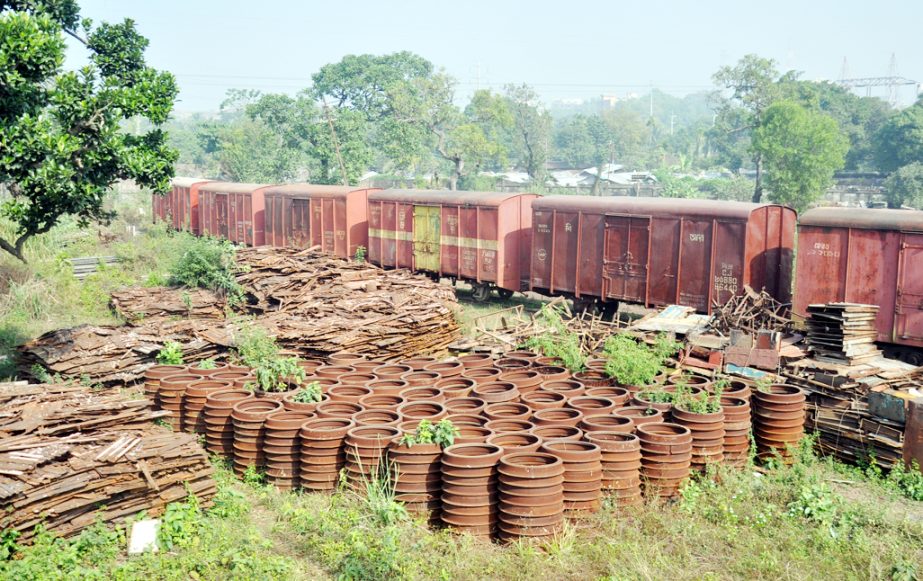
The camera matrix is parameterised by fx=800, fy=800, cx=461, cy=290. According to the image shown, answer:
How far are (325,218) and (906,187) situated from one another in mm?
40317

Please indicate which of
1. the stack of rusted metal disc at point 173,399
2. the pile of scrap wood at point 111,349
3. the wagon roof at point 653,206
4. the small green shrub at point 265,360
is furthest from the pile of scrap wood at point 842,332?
the pile of scrap wood at point 111,349

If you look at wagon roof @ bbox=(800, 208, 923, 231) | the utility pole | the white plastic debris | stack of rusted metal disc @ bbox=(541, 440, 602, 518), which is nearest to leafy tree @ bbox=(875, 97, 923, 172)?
the utility pole

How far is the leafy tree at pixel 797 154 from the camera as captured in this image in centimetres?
4234

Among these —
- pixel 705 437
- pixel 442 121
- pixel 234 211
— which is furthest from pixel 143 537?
pixel 442 121

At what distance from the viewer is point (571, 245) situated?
65.4ft

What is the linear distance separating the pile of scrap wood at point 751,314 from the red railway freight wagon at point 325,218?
14397mm

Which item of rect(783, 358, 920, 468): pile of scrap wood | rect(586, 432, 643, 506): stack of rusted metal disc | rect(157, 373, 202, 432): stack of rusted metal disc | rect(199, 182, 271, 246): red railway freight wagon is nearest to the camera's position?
rect(586, 432, 643, 506): stack of rusted metal disc

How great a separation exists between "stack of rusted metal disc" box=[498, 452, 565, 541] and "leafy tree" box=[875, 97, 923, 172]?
58621mm

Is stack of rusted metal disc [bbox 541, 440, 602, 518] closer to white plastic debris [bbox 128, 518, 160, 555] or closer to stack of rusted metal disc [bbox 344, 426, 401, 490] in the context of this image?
stack of rusted metal disc [bbox 344, 426, 401, 490]

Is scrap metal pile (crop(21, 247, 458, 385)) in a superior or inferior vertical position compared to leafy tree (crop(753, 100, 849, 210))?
inferior

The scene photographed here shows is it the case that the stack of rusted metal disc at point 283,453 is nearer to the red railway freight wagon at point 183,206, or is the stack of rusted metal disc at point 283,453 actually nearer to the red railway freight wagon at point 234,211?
the red railway freight wagon at point 234,211

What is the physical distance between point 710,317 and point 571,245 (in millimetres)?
4971

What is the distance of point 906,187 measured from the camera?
50781 mm

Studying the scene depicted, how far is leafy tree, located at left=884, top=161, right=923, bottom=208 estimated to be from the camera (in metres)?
50.6
